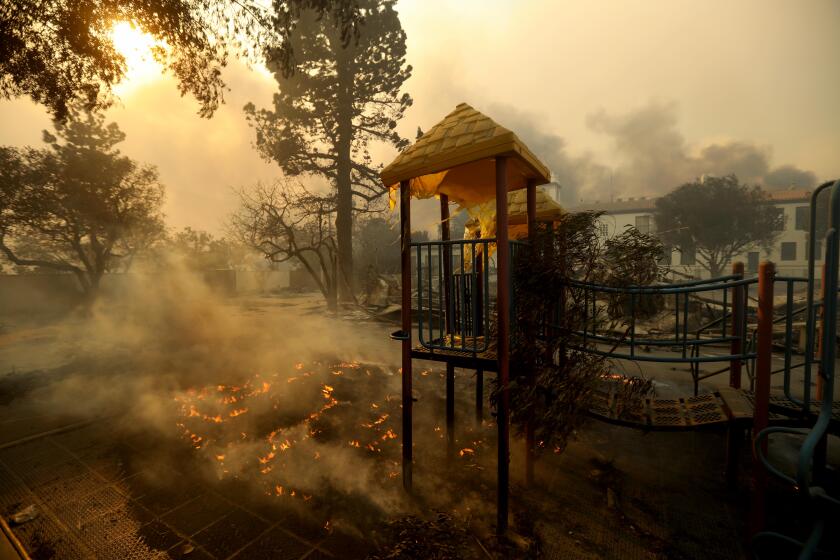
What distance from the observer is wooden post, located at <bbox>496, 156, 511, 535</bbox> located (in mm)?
3387

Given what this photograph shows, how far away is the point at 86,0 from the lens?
5812 mm

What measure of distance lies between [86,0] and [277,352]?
8257mm

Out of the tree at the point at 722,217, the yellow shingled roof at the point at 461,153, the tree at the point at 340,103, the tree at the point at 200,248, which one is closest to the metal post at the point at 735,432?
the yellow shingled roof at the point at 461,153

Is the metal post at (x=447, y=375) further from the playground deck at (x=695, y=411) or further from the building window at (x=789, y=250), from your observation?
the building window at (x=789, y=250)

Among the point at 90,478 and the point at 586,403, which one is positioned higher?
the point at 586,403

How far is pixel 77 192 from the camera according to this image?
20703 millimetres

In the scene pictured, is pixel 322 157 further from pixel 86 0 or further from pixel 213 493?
pixel 213 493

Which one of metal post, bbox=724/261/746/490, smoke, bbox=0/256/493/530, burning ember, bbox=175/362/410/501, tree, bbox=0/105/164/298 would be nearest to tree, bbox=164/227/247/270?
tree, bbox=0/105/164/298

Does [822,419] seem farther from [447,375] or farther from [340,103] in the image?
[340,103]

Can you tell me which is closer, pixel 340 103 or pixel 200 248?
pixel 340 103

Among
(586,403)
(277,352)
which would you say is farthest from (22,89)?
(586,403)

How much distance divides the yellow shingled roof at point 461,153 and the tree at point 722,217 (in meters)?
38.2

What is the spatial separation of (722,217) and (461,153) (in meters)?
43.5

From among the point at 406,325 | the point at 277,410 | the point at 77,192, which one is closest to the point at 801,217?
the point at 406,325
